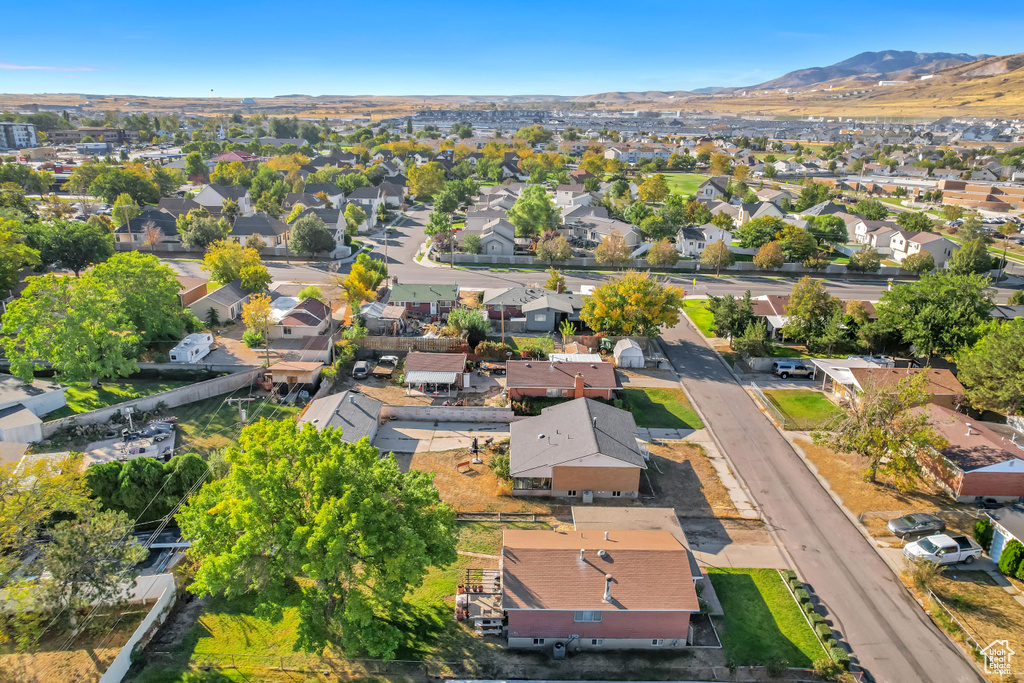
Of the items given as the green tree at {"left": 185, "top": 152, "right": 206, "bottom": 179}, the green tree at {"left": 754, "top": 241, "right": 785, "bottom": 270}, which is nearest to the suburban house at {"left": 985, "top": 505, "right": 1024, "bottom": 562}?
the green tree at {"left": 754, "top": 241, "right": 785, "bottom": 270}

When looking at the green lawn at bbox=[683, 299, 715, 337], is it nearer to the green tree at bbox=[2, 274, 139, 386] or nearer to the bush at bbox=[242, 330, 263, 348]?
the bush at bbox=[242, 330, 263, 348]

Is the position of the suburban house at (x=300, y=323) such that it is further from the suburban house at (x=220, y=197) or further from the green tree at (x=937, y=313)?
the suburban house at (x=220, y=197)

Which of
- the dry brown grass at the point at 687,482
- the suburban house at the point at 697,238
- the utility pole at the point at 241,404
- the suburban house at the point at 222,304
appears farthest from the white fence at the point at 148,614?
the suburban house at the point at 697,238

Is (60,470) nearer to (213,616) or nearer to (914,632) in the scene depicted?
(213,616)

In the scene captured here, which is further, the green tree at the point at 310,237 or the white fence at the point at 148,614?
the green tree at the point at 310,237


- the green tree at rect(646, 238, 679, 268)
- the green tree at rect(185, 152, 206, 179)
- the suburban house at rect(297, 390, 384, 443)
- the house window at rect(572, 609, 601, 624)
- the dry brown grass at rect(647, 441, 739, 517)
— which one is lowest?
the dry brown grass at rect(647, 441, 739, 517)

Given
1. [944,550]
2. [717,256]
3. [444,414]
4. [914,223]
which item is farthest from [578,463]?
[914,223]
